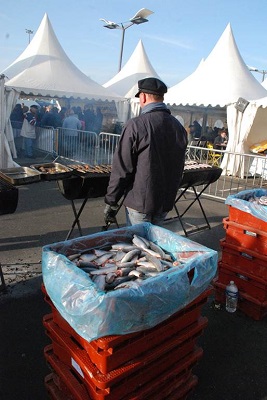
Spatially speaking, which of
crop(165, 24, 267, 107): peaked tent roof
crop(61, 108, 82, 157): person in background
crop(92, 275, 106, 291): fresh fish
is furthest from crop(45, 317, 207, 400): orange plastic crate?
crop(61, 108, 82, 157): person in background

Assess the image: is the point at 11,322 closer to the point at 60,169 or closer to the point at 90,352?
the point at 90,352

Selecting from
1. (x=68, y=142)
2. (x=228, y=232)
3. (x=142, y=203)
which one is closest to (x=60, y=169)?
(x=142, y=203)

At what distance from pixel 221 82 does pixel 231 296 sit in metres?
11.0

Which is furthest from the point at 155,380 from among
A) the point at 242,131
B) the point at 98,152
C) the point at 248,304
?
the point at 242,131

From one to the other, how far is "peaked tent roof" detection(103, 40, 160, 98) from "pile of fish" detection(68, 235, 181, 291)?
14.5 m

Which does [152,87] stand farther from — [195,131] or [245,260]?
[195,131]

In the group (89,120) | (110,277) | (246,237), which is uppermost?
(89,120)

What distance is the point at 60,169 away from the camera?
4875mm

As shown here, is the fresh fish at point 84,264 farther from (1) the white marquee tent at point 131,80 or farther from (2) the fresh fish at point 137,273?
(1) the white marquee tent at point 131,80

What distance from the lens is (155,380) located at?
7.09ft

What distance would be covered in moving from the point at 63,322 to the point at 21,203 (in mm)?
5719

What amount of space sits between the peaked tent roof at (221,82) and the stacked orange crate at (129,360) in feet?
36.0

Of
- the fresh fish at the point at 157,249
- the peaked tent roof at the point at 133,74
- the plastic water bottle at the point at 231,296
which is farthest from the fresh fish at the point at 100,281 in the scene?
the peaked tent roof at the point at 133,74

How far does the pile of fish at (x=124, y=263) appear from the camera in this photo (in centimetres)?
204
